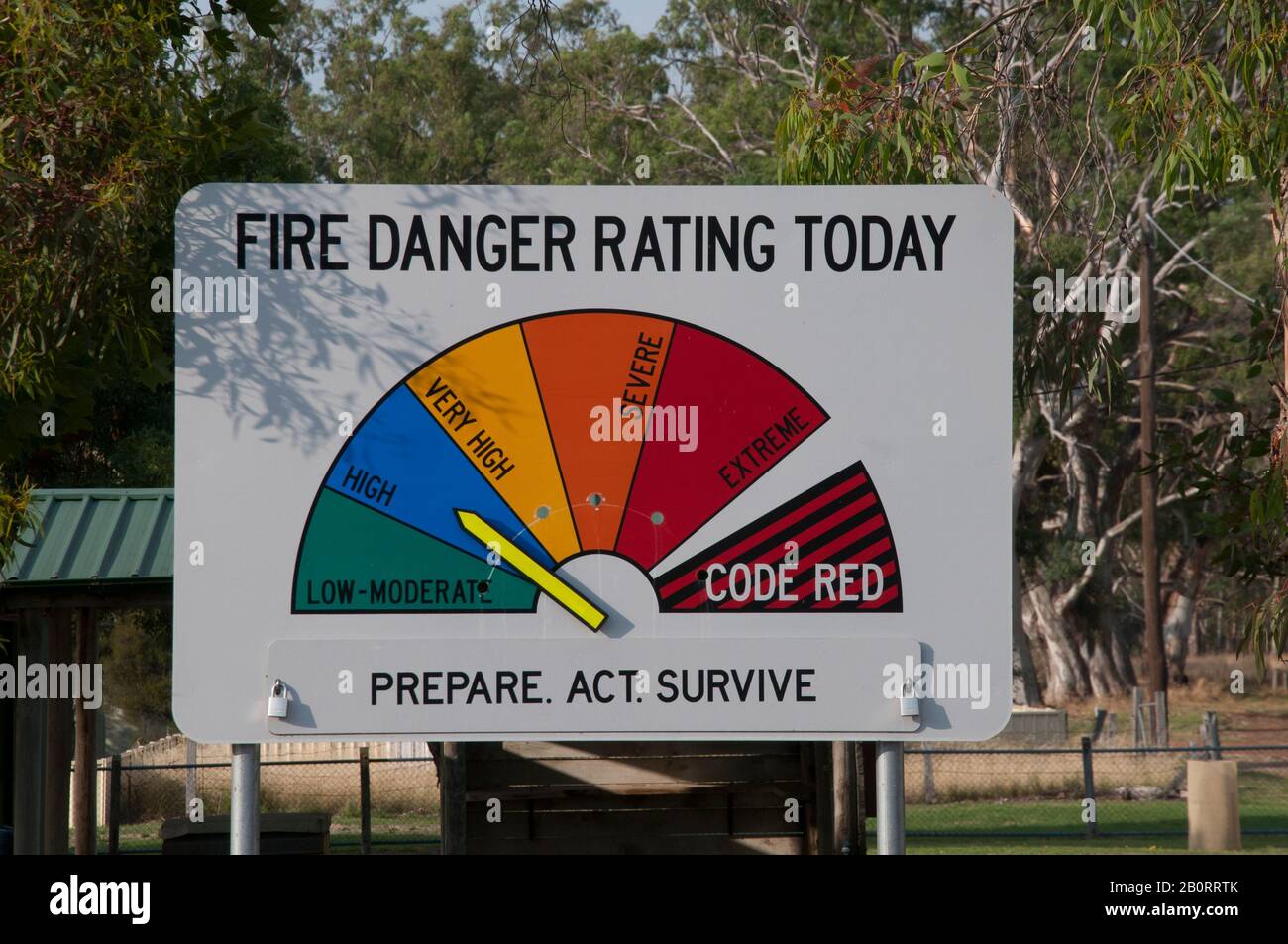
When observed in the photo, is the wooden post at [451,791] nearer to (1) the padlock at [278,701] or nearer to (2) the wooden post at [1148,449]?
(1) the padlock at [278,701]

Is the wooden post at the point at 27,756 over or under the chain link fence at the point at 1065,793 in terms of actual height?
over

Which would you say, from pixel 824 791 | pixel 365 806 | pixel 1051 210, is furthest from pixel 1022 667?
pixel 824 791

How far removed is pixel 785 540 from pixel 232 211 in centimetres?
171

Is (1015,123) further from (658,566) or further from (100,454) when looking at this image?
(100,454)

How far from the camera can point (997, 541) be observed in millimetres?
3836

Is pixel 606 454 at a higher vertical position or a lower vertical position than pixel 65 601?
higher

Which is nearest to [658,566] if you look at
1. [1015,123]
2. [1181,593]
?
[1015,123]

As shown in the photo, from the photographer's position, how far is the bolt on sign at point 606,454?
3.81 m

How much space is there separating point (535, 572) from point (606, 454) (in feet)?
1.21

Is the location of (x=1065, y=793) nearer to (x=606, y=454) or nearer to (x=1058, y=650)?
(x=1058, y=650)

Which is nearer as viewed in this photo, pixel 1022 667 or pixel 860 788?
pixel 860 788

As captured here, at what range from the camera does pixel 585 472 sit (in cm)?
388

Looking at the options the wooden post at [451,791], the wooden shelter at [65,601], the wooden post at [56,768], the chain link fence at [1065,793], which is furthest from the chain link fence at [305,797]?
the wooden post at [451,791]

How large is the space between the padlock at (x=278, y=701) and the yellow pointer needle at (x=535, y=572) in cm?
63
